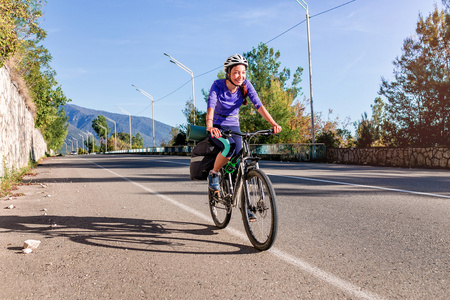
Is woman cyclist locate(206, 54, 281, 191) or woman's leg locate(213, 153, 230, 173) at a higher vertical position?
woman cyclist locate(206, 54, 281, 191)

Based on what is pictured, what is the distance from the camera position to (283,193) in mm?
7270

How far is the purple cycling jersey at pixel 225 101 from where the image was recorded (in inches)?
164

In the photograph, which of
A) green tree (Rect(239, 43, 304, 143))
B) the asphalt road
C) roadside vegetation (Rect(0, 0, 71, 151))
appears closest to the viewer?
the asphalt road

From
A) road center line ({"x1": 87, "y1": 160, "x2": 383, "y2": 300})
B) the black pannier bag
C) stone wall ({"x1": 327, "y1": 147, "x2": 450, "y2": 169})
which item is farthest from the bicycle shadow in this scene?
stone wall ({"x1": 327, "y1": 147, "x2": 450, "y2": 169})

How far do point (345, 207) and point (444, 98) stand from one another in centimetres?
1652

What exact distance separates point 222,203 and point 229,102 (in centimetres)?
119

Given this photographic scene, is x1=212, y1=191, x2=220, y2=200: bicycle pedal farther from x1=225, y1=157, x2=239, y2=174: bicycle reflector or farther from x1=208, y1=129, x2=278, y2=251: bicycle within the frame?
x1=225, y1=157, x2=239, y2=174: bicycle reflector

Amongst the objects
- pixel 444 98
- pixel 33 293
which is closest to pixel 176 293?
pixel 33 293

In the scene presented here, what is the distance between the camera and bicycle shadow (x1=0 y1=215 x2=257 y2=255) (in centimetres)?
373

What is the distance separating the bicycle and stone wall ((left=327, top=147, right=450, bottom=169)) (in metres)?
14.0

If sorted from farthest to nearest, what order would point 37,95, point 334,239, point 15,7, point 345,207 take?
1. point 37,95
2. point 15,7
3. point 345,207
4. point 334,239

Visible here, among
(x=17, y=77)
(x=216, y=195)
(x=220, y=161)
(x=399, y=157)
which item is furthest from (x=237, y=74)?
(x=399, y=157)

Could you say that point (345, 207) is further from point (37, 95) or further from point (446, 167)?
point (37, 95)

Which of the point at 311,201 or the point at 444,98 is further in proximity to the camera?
the point at 444,98
